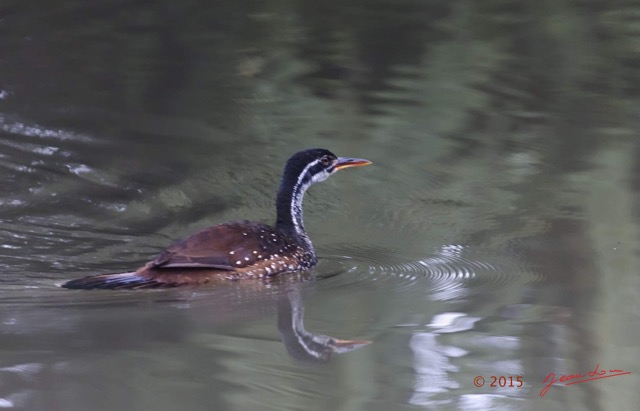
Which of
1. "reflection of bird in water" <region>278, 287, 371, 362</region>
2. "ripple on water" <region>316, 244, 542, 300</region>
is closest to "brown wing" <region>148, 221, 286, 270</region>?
"ripple on water" <region>316, 244, 542, 300</region>

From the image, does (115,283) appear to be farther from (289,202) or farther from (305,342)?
(289,202)

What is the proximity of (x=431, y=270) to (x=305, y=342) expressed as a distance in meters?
1.97

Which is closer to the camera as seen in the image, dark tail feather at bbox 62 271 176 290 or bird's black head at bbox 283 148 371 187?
dark tail feather at bbox 62 271 176 290

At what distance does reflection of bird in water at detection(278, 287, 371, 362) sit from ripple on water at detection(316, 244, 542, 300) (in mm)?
1013

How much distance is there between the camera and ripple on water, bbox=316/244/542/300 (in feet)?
24.3

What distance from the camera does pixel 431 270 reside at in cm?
781

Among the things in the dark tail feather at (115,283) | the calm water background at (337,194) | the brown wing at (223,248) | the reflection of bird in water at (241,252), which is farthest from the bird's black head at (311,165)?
the dark tail feather at (115,283)

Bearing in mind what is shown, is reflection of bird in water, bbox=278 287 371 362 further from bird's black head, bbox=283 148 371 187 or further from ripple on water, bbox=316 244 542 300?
bird's black head, bbox=283 148 371 187

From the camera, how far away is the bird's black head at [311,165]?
8586 millimetres

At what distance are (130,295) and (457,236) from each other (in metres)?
2.67

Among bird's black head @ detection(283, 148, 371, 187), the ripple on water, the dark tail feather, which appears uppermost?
bird's black head @ detection(283, 148, 371, 187)

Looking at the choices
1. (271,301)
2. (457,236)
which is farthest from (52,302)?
(457,236)

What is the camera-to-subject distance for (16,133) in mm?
10984

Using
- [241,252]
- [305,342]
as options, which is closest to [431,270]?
[241,252]
